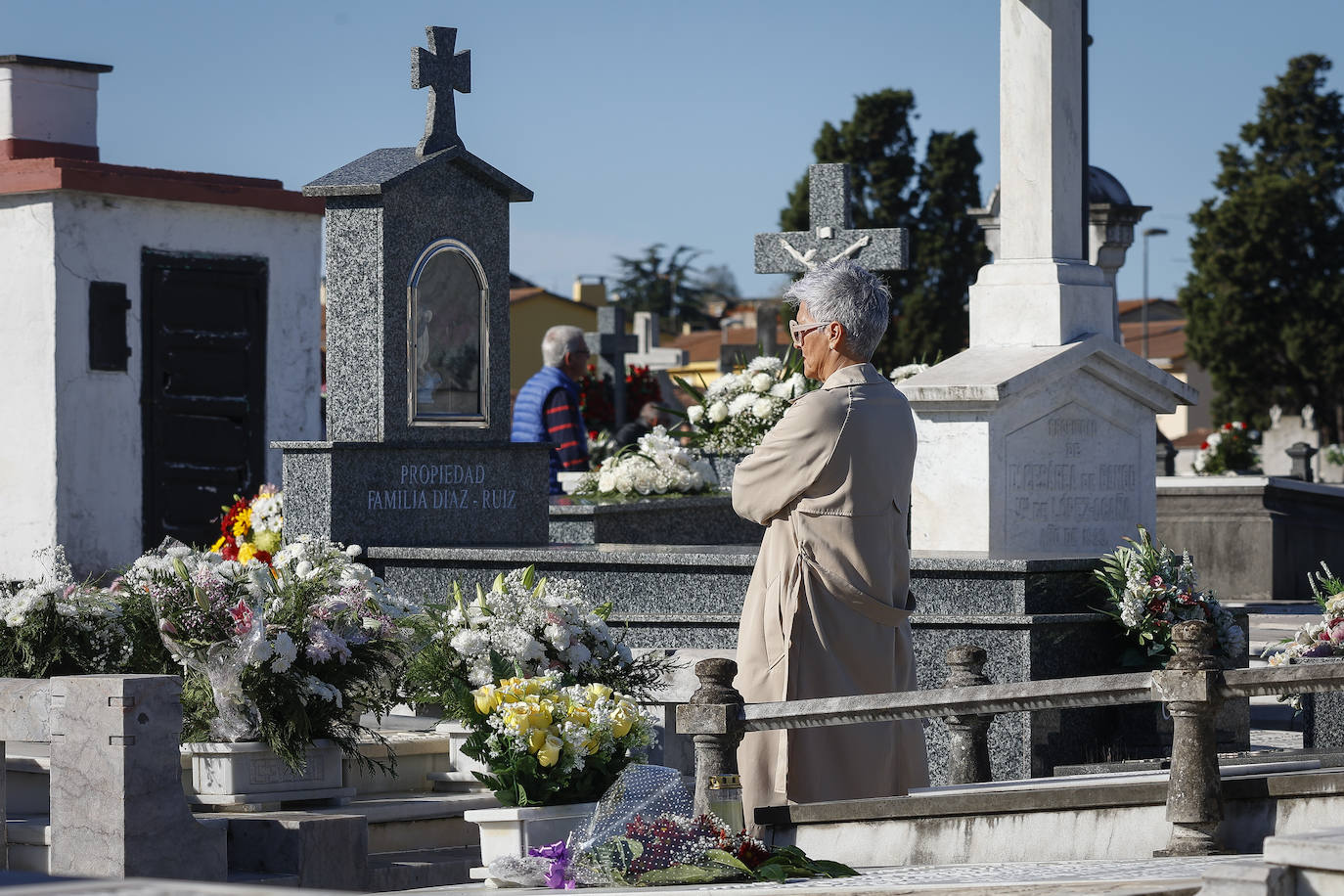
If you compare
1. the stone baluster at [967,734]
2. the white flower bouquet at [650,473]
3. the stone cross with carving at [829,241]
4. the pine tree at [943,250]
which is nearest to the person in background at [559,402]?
the white flower bouquet at [650,473]

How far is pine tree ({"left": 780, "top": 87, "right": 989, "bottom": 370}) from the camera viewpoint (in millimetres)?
49625

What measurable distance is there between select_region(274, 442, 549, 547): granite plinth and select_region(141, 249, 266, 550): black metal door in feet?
10.4

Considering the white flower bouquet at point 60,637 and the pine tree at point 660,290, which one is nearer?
the white flower bouquet at point 60,637

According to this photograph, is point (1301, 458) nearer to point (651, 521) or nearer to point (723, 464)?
point (723, 464)

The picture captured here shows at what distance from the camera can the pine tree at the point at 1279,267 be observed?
50.7 meters

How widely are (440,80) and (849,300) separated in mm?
5355

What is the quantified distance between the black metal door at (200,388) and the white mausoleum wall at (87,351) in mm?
78

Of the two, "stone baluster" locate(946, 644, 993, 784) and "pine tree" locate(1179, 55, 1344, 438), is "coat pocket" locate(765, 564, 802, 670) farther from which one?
"pine tree" locate(1179, 55, 1344, 438)

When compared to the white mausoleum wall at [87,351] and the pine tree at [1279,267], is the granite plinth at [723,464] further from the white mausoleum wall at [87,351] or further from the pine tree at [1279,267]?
the pine tree at [1279,267]

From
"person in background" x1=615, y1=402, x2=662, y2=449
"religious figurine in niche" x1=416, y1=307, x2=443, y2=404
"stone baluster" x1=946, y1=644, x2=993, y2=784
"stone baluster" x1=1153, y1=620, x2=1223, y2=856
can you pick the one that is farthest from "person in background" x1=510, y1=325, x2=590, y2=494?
"stone baluster" x1=1153, y1=620, x2=1223, y2=856

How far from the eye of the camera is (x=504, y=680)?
19.7ft

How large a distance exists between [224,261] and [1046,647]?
7.19 m

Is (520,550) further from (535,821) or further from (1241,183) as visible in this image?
(1241,183)

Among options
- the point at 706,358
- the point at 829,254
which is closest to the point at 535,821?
the point at 829,254
